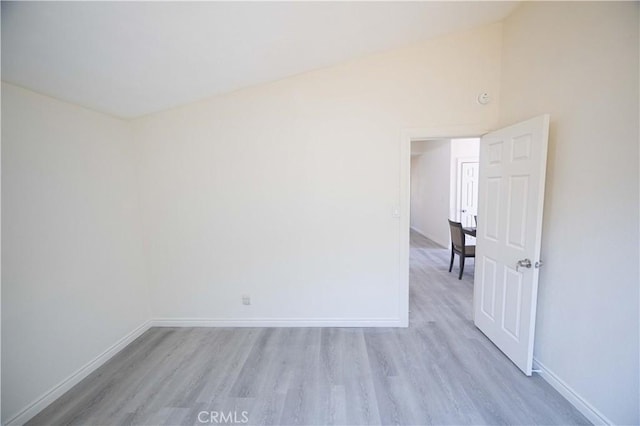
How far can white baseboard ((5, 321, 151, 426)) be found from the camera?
1.61 meters

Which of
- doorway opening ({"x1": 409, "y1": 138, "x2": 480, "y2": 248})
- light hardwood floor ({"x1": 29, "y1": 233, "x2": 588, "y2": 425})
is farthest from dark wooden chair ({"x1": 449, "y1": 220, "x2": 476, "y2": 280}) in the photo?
doorway opening ({"x1": 409, "y1": 138, "x2": 480, "y2": 248})

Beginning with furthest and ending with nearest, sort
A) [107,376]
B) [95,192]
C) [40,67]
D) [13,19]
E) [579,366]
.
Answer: [95,192], [107,376], [579,366], [40,67], [13,19]

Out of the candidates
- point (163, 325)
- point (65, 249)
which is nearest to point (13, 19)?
point (65, 249)

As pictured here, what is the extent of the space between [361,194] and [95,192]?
95.5 inches

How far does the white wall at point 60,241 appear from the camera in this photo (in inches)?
62.5

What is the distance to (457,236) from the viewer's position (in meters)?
3.90

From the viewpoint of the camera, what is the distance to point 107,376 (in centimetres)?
202

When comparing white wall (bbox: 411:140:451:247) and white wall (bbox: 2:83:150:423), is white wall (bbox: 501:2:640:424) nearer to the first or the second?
white wall (bbox: 2:83:150:423)

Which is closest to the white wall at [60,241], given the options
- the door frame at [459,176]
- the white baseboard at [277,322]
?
the white baseboard at [277,322]

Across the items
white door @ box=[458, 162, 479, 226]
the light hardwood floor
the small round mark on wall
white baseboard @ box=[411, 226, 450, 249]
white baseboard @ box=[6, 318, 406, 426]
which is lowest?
the light hardwood floor

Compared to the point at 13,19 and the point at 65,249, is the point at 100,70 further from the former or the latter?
the point at 65,249

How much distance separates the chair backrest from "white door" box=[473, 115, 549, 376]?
4.56 feet

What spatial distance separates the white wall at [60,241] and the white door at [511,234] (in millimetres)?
3540

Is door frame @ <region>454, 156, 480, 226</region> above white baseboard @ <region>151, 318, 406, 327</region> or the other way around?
above
